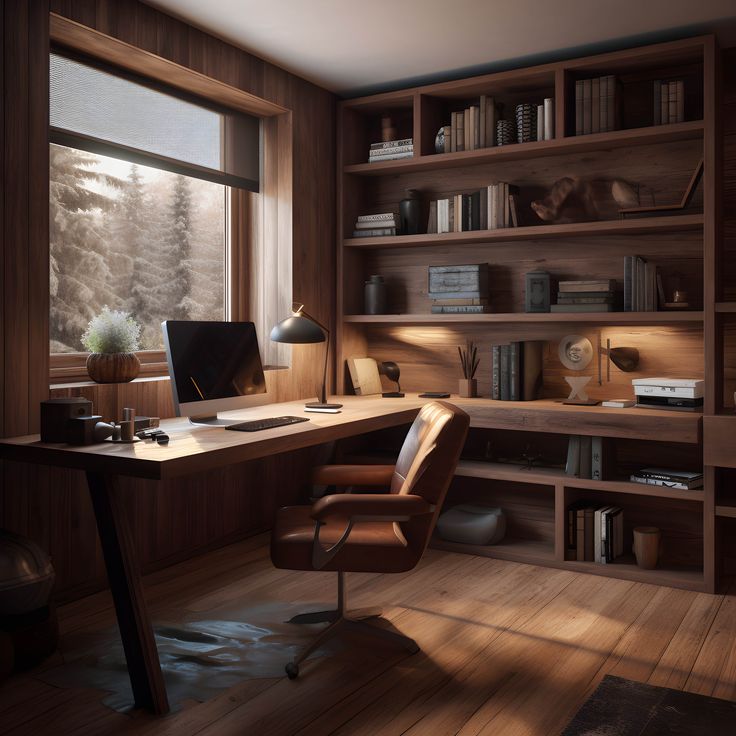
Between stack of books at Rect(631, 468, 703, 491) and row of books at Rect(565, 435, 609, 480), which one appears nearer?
stack of books at Rect(631, 468, 703, 491)

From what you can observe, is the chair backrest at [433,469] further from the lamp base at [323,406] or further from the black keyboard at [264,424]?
the lamp base at [323,406]

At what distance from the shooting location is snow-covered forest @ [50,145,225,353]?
10.9 feet

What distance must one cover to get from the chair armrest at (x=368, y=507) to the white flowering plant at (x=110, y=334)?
1.24 meters

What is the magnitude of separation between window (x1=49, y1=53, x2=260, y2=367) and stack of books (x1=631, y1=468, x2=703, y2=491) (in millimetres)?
2278

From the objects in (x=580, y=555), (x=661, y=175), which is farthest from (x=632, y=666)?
(x=661, y=175)

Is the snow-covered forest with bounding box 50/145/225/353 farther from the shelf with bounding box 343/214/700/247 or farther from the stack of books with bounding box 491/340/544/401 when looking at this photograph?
the stack of books with bounding box 491/340/544/401

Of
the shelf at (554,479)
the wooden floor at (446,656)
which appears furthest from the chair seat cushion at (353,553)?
the shelf at (554,479)

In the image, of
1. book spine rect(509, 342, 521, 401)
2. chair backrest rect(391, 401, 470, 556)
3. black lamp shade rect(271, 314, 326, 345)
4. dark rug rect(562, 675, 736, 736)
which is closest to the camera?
dark rug rect(562, 675, 736, 736)

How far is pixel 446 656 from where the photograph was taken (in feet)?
8.91

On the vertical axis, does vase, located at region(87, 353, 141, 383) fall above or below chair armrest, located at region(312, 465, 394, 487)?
above

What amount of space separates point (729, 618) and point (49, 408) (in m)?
2.71

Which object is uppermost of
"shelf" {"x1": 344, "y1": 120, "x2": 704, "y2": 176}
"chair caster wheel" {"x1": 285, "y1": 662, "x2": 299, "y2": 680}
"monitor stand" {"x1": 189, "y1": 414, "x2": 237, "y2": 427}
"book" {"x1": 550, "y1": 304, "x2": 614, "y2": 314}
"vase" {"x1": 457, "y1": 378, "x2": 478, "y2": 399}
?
"shelf" {"x1": 344, "y1": 120, "x2": 704, "y2": 176}

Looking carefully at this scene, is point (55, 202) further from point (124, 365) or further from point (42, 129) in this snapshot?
point (124, 365)

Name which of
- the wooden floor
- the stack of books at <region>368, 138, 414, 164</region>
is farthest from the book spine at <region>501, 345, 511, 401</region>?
the stack of books at <region>368, 138, 414, 164</region>
